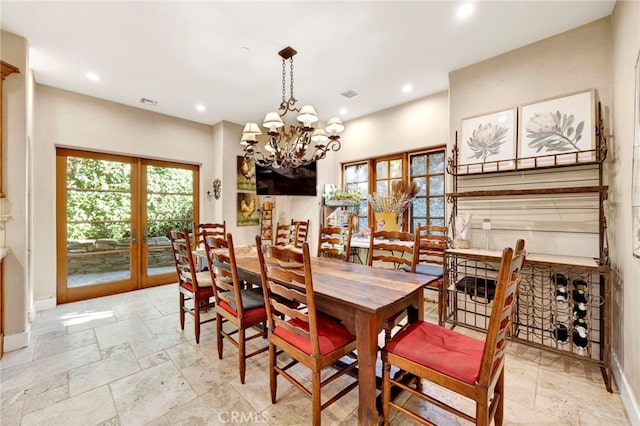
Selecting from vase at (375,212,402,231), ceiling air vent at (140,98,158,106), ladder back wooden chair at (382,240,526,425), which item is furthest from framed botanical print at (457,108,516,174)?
ceiling air vent at (140,98,158,106)

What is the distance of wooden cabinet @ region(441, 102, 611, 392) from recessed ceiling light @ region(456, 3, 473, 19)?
145cm

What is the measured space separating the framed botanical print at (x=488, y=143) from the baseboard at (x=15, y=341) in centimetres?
487

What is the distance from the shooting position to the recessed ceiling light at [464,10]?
2233mm

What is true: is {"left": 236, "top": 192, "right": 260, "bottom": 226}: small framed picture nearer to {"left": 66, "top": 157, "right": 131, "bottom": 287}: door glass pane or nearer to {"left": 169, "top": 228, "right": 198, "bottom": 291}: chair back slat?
{"left": 66, "top": 157, "right": 131, "bottom": 287}: door glass pane

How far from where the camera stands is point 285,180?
4773 millimetres

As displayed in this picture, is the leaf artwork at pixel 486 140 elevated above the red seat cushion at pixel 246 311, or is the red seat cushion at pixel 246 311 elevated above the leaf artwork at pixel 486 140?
the leaf artwork at pixel 486 140

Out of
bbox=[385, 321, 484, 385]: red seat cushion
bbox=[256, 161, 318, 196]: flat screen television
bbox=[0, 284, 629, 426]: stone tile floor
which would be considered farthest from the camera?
bbox=[256, 161, 318, 196]: flat screen television

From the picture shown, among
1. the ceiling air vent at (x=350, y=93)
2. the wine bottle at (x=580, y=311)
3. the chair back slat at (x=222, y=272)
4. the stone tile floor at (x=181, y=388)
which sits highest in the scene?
the ceiling air vent at (x=350, y=93)

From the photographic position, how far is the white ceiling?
227 cm

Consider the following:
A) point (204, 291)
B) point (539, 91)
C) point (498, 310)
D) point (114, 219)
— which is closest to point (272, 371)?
point (204, 291)

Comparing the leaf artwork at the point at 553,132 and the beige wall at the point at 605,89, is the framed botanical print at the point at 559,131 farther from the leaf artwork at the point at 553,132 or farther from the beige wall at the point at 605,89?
the beige wall at the point at 605,89

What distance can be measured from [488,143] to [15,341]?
5198 mm

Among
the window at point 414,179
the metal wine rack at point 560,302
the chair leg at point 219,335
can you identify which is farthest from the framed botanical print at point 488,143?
the chair leg at point 219,335

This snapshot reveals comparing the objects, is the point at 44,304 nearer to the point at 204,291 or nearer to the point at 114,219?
the point at 114,219
